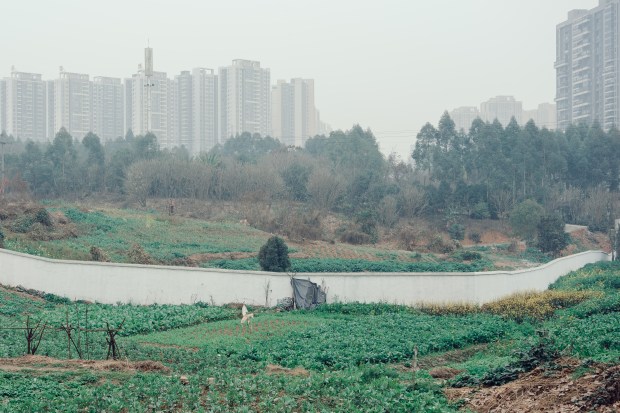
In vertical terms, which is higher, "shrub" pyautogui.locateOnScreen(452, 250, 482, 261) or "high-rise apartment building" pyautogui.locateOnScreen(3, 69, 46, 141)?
"high-rise apartment building" pyautogui.locateOnScreen(3, 69, 46, 141)

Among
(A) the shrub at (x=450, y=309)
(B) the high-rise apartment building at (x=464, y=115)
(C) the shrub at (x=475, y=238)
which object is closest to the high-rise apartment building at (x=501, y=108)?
(B) the high-rise apartment building at (x=464, y=115)

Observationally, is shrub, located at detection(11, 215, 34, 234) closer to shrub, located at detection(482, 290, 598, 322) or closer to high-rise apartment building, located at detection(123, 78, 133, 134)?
shrub, located at detection(482, 290, 598, 322)

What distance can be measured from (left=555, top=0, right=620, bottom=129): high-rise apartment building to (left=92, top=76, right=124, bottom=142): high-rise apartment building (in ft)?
186

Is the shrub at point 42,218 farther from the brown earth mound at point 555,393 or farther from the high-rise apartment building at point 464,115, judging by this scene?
the high-rise apartment building at point 464,115

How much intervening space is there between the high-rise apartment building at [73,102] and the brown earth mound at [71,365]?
9168 cm

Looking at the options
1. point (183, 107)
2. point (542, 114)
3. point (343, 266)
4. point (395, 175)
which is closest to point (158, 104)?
point (183, 107)

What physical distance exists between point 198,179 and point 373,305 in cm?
2794

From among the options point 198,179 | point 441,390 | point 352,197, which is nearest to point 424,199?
point 352,197

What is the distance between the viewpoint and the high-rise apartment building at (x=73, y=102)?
99625 mm

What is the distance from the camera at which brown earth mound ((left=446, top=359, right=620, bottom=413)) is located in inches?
339

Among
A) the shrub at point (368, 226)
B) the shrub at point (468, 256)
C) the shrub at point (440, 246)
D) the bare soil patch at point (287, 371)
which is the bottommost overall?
the bare soil patch at point (287, 371)

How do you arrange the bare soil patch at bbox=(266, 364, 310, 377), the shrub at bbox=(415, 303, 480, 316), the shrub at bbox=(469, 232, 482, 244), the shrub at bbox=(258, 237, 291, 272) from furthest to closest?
the shrub at bbox=(469, 232, 482, 244) < the shrub at bbox=(258, 237, 291, 272) < the shrub at bbox=(415, 303, 480, 316) < the bare soil patch at bbox=(266, 364, 310, 377)

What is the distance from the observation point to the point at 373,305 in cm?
2005

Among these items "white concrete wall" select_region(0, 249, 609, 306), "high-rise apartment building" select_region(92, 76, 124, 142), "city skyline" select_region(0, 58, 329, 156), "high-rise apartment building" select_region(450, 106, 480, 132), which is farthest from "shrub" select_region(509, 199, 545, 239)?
"high-rise apartment building" select_region(450, 106, 480, 132)
